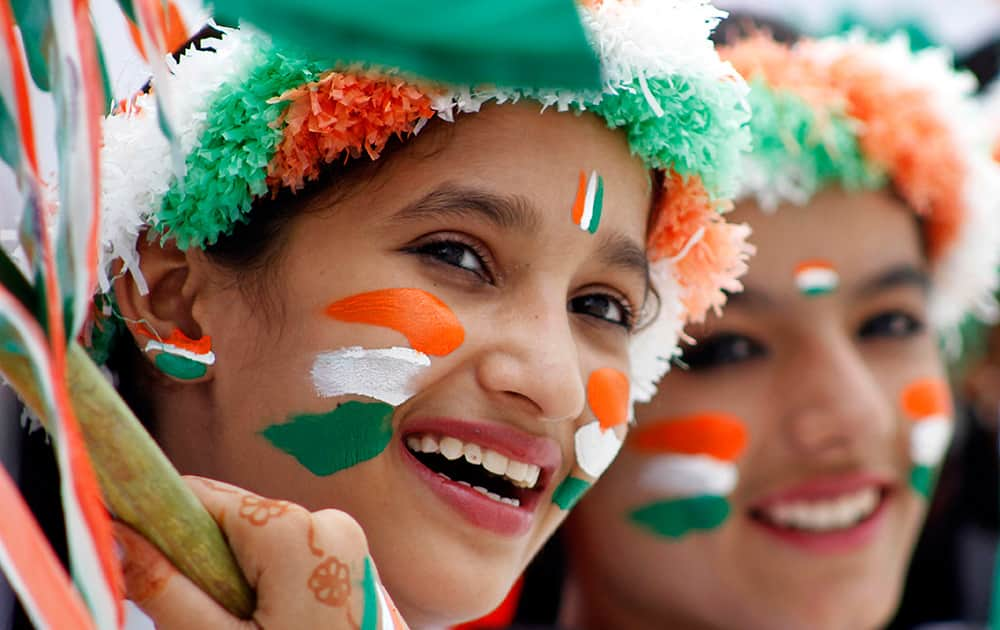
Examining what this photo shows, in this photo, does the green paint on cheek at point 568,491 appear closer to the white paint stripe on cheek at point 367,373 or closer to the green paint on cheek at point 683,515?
the white paint stripe on cheek at point 367,373

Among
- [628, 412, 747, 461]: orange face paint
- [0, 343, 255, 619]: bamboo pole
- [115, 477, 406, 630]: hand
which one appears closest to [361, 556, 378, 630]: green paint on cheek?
[115, 477, 406, 630]: hand

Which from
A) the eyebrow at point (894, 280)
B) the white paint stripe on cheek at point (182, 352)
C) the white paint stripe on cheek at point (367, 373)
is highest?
the eyebrow at point (894, 280)

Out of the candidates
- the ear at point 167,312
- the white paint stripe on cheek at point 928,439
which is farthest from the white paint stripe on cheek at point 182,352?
the white paint stripe on cheek at point 928,439

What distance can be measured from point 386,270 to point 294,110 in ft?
0.69

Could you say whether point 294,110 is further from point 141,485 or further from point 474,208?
point 141,485

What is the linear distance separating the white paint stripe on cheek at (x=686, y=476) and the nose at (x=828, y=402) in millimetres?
147

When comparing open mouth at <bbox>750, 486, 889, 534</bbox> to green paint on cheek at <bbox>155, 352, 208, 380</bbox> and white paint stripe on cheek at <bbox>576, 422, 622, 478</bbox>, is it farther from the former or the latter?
green paint on cheek at <bbox>155, 352, 208, 380</bbox>

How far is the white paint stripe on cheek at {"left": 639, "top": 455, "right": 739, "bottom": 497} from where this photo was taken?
8.18 ft

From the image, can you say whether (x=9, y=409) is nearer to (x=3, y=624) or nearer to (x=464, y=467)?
(x=3, y=624)

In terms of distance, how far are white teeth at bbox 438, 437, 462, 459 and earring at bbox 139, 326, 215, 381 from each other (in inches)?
11.3

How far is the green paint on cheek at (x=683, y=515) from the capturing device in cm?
250

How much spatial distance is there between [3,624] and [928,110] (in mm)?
1807

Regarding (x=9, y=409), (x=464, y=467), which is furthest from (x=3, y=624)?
(x=464, y=467)

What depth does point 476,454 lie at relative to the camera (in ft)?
5.43
